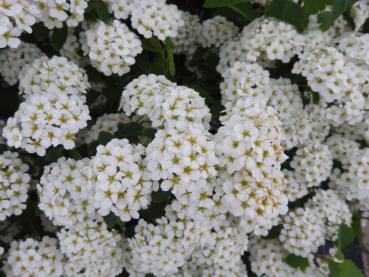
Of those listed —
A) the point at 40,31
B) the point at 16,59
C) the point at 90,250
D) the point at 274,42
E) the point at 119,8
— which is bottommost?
the point at 90,250

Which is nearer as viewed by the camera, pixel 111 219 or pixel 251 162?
pixel 251 162

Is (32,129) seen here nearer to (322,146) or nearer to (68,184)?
(68,184)

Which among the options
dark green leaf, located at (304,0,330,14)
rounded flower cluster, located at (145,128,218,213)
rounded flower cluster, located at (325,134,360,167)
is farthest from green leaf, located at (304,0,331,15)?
rounded flower cluster, located at (145,128,218,213)

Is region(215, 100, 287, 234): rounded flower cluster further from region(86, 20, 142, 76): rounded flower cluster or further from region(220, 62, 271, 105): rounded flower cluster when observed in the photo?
region(86, 20, 142, 76): rounded flower cluster

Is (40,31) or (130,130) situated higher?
(40,31)

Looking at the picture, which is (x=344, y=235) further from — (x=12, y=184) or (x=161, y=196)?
(x=12, y=184)

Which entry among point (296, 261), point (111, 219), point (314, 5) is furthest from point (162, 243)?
point (314, 5)

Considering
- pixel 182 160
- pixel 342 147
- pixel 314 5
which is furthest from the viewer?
pixel 342 147
